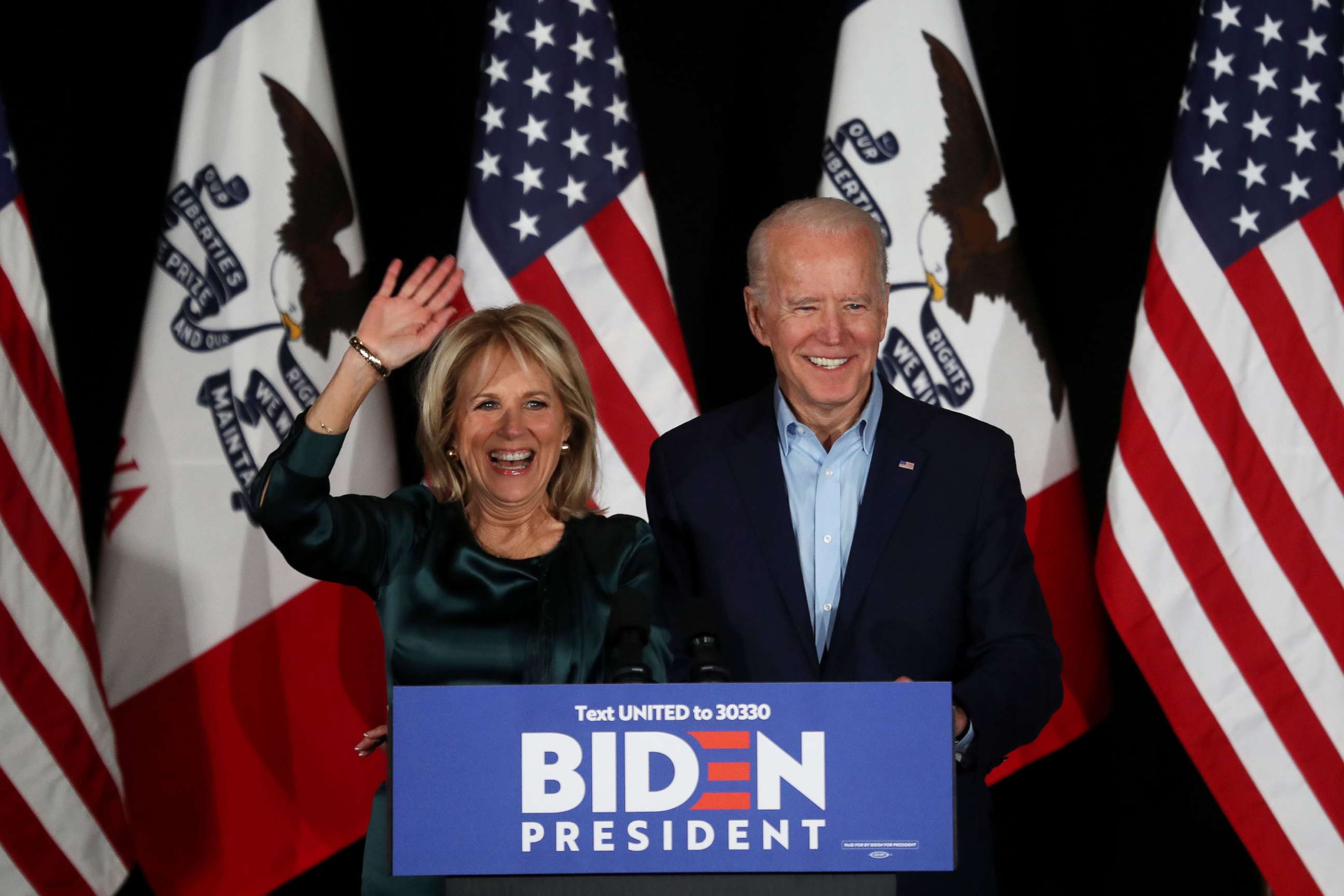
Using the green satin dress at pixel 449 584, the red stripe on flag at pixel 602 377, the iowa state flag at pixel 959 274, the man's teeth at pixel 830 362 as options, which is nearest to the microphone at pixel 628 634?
the green satin dress at pixel 449 584

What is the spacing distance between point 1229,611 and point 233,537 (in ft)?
7.57

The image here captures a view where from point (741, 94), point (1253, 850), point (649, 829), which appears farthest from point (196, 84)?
point (1253, 850)

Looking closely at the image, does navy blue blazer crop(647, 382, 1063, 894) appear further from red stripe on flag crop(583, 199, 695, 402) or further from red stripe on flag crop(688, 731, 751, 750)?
red stripe on flag crop(583, 199, 695, 402)

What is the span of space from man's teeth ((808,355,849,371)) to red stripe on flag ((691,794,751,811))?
75 cm

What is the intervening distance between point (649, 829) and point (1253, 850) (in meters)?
Answer: 2.23

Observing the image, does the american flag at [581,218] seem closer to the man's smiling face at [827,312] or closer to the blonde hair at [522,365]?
the blonde hair at [522,365]

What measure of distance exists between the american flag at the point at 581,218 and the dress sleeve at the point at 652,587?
1254mm

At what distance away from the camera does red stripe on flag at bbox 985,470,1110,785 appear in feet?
10.5

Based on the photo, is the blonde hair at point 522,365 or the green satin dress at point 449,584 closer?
the green satin dress at point 449,584

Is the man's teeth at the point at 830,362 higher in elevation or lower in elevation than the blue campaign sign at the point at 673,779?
higher

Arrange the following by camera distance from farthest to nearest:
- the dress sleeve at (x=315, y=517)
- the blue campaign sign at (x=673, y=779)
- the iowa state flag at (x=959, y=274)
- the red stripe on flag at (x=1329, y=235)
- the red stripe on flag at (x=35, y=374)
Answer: the iowa state flag at (x=959, y=274) < the red stripe on flag at (x=1329, y=235) < the red stripe on flag at (x=35, y=374) < the dress sleeve at (x=315, y=517) < the blue campaign sign at (x=673, y=779)

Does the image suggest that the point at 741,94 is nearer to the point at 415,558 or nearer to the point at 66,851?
the point at 415,558

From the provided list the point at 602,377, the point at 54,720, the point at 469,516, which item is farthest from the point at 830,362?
the point at 54,720

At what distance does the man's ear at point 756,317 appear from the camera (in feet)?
6.44
